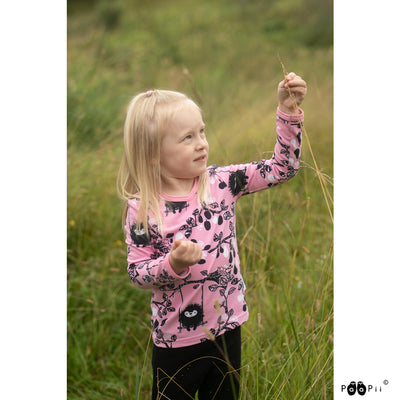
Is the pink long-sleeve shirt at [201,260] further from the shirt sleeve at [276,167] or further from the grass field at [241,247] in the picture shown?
the grass field at [241,247]

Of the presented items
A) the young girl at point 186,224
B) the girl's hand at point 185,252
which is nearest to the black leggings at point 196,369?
the young girl at point 186,224

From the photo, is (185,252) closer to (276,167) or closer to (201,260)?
(201,260)

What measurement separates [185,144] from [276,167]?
278mm

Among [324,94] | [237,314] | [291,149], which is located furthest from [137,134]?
[324,94]

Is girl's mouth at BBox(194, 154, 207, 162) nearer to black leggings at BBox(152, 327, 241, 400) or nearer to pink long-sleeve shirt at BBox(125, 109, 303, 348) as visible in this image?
pink long-sleeve shirt at BBox(125, 109, 303, 348)

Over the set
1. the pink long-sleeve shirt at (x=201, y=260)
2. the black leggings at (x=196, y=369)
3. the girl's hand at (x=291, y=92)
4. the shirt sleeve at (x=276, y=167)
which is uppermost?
the girl's hand at (x=291, y=92)

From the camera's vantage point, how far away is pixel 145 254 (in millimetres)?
1277

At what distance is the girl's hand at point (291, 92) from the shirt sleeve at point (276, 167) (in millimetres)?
22

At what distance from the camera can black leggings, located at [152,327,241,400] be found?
1.32 meters

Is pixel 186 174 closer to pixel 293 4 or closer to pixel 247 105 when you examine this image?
pixel 247 105

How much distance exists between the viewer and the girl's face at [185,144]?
129 centimetres

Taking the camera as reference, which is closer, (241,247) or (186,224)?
(186,224)

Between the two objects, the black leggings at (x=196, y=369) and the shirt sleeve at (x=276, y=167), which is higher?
the shirt sleeve at (x=276, y=167)

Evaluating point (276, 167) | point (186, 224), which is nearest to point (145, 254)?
point (186, 224)
